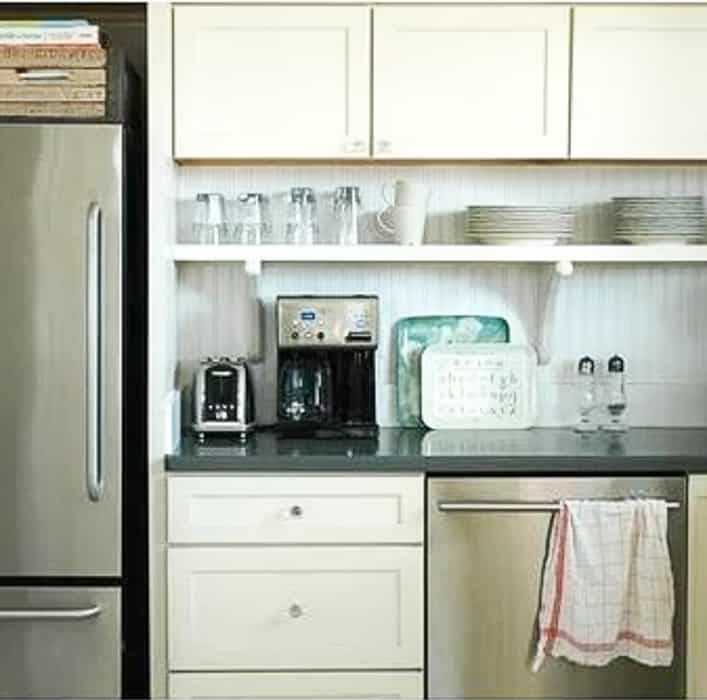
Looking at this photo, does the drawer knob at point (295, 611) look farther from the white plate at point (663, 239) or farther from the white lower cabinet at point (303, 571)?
the white plate at point (663, 239)

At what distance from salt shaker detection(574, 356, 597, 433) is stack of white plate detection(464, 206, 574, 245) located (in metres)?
0.44

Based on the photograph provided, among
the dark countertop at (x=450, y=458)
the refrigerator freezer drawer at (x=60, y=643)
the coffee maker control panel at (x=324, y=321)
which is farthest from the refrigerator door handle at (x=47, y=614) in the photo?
the coffee maker control panel at (x=324, y=321)

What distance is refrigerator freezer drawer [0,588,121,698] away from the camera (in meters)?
2.97

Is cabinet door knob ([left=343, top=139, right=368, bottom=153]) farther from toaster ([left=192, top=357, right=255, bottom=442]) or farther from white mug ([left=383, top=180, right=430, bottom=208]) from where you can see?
toaster ([left=192, top=357, right=255, bottom=442])

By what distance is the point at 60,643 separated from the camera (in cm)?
299

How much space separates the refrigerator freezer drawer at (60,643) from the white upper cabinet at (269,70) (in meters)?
1.21

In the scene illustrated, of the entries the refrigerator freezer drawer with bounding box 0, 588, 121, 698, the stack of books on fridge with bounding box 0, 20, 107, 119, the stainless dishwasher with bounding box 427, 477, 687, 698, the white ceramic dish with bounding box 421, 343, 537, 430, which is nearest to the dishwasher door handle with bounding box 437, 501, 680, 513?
the stainless dishwasher with bounding box 427, 477, 687, 698

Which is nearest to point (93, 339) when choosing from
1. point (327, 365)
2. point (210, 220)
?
point (210, 220)

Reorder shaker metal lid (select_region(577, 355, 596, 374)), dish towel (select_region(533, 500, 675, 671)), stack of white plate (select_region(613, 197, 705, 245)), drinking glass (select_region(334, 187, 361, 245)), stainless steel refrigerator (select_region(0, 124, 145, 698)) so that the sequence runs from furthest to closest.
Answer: shaker metal lid (select_region(577, 355, 596, 374)), drinking glass (select_region(334, 187, 361, 245)), stack of white plate (select_region(613, 197, 705, 245)), dish towel (select_region(533, 500, 675, 671)), stainless steel refrigerator (select_region(0, 124, 145, 698))

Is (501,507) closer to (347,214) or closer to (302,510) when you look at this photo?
(302,510)

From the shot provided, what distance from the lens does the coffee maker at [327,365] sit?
3.48 m

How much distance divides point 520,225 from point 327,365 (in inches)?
26.6

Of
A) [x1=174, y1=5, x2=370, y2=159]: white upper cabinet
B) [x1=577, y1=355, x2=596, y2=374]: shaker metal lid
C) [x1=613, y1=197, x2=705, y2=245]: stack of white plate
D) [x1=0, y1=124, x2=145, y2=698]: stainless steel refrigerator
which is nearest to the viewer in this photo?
[x1=0, y1=124, x2=145, y2=698]: stainless steel refrigerator

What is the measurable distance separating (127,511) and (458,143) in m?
1.28
